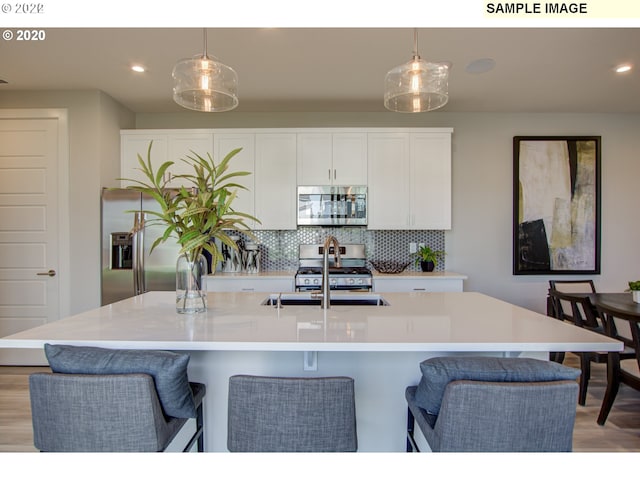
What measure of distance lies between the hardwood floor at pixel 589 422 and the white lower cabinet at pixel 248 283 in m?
1.62

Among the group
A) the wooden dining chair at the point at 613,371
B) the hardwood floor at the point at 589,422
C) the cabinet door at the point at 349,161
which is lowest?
the hardwood floor at the point at 589,422

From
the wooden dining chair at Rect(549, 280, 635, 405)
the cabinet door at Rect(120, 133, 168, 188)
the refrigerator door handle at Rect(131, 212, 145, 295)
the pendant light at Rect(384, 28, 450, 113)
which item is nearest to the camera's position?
the pendant light at Rect(384, 28, 450, 113)

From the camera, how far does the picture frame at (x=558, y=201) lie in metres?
3.88

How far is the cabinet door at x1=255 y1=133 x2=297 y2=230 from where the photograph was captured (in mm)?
3656

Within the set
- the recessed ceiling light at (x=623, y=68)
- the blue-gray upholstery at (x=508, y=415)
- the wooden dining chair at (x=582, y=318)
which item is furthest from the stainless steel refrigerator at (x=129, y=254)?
the recessed ceiling light at (x=623, y=68)

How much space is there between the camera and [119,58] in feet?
9.00

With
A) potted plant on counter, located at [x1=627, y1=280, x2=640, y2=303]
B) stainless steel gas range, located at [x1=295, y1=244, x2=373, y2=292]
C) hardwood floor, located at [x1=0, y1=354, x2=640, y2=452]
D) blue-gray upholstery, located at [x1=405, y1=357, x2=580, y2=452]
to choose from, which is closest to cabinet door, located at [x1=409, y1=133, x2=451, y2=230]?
stainless steel gas range, located at [x1=295, y1=244, x2=373, y2=292]

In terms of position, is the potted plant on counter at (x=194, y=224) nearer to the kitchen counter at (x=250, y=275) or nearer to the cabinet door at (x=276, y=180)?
the kitchen counter at (x=250, y=275)

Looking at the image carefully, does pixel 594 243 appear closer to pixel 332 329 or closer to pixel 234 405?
pixel 332 329

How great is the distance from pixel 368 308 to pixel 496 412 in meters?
0.88

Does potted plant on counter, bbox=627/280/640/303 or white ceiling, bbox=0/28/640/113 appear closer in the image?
white ceiling, bbox=0/28/640/113

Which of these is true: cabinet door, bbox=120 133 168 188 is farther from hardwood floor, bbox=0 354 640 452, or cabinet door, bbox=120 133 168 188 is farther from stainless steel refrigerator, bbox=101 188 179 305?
hardwood floor, bbox=0 354 640 452

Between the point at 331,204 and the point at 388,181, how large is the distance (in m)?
0.64

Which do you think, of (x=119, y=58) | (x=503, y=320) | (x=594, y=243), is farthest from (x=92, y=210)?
(x=594, y=243)
